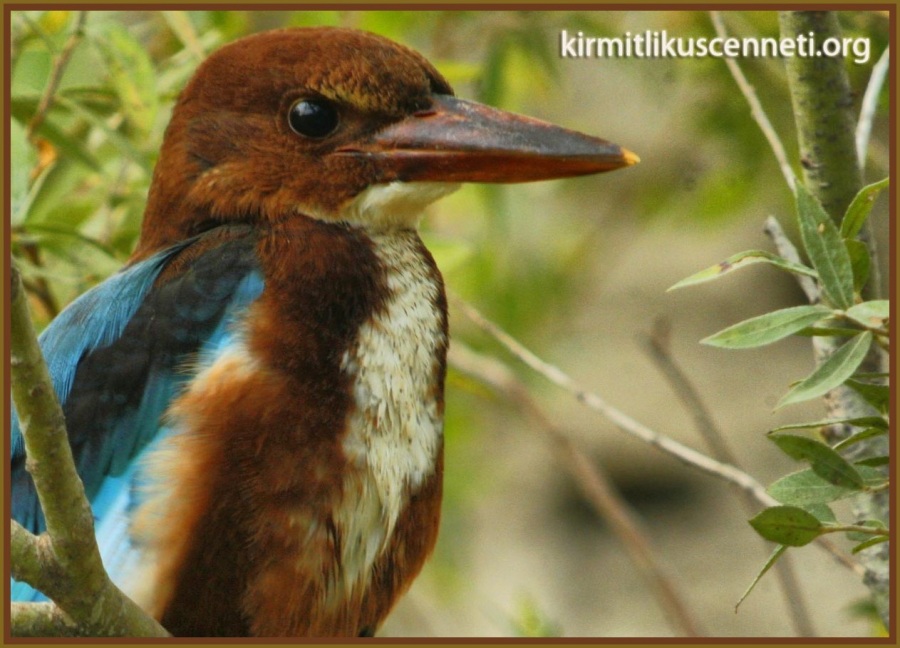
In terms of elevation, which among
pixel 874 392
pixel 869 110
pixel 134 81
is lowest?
pixel 874 392

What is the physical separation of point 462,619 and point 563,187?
7.87ft

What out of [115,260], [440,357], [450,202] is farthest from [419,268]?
[450,202]

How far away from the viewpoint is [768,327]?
1407mm

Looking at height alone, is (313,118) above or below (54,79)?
below

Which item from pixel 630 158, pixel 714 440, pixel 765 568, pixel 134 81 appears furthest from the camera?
pixel 714 440

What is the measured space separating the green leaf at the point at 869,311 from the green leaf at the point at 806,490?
0.20 m

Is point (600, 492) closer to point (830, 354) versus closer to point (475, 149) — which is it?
point (475, 149)

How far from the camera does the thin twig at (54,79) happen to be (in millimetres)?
2277

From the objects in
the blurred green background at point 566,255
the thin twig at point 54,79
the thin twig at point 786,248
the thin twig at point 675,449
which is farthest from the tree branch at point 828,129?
the thin twig at point 54,79

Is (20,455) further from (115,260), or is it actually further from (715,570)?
(715,570)

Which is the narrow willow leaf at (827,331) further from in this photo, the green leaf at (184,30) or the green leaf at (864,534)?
the green leaf at (184,30)

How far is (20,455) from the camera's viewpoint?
6.48 feet

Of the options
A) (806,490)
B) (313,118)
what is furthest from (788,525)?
(313,118)

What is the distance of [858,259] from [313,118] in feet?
2.95
